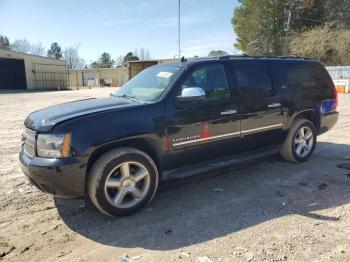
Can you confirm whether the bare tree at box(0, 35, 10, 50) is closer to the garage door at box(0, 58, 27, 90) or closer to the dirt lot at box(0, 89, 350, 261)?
the garage door at box(0, 58, 27, 90)

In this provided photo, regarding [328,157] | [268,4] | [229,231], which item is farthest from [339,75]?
[229,231]

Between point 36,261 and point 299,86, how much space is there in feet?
16.0

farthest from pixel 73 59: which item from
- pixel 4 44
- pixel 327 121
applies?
pixel 327 121

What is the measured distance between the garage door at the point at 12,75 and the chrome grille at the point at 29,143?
45.0m

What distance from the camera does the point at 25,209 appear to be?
4.20 meters

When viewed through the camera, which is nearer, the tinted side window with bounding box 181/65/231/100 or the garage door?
the tinted side window with bounding box 181/65/231/100

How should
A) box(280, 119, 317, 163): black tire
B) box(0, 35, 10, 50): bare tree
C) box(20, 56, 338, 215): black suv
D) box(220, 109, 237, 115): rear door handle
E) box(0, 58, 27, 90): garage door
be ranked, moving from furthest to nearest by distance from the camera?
box(0, 35, 10, 50): bare tree
box(0, 58, 27, 90): garage door
box(280, 119, 317, 163): black tire
box(220, 109, 237, 115): rear door handle
box(20, 56, 338, 215): black suv

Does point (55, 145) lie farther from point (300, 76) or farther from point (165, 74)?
point (300, 76)

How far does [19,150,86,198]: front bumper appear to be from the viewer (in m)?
3.46

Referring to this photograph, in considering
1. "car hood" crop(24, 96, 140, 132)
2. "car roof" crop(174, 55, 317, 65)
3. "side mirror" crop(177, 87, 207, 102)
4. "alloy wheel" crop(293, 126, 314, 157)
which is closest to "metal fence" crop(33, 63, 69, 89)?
"car roof" crop(174, 55, 317, 65)

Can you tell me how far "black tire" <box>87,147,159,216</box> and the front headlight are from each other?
0.40 metres

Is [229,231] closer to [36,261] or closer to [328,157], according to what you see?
[36,261]

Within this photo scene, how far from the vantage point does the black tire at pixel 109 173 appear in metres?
3.69

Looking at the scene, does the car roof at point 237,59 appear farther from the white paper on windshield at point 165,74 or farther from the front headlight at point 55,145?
the front headlight at point 55,145
